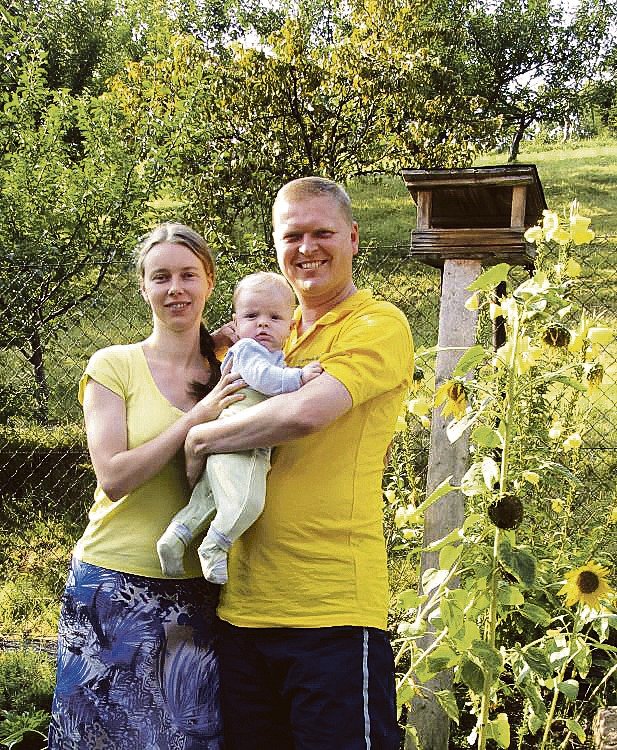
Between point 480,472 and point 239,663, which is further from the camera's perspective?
point 480,472

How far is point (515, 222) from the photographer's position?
8.90ft

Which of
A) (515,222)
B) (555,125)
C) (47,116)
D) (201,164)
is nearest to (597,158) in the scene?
(555,125)

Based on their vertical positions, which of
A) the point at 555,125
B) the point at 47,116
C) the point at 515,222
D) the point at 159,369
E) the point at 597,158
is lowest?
the point at 159,369

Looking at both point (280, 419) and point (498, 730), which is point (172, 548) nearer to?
point (280, 419)

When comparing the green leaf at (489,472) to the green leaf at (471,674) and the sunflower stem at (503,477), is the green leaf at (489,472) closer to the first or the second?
the sunflower stem at (503,477)

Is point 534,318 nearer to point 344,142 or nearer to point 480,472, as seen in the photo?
point 480,472

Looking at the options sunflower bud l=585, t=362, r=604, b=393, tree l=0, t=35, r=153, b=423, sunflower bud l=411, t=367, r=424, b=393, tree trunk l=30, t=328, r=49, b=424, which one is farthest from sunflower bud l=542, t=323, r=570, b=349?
tree trunk l=30, t=328, r=49, b=424

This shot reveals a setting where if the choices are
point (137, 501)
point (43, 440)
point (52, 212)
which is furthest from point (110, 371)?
point (43, 440)

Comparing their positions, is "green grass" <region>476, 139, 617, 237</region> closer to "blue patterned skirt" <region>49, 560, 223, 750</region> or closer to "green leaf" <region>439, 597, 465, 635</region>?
"green leaf" <region>439, 597, 465, 635</region>

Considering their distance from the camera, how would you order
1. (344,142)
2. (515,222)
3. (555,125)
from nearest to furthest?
(515,222)
(344,142)
(555,125)

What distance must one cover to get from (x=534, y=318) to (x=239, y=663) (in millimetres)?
997

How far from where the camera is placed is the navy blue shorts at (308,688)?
1.63 meters

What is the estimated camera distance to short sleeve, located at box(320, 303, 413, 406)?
1.65 m

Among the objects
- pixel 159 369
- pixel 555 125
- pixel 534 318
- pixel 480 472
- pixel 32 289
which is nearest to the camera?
pixel 159 369
